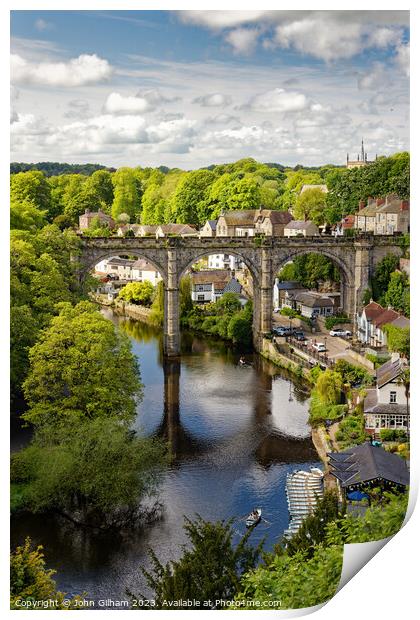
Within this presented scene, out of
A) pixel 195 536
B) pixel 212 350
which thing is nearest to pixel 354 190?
pixel 212 350

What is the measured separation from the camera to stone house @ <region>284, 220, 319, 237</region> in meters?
32.5

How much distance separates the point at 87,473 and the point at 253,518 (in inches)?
115

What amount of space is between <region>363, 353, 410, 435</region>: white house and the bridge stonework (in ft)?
30.5

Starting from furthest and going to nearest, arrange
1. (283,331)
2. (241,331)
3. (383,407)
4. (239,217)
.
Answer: (239,217), (241,331), (283,331), (383,407)

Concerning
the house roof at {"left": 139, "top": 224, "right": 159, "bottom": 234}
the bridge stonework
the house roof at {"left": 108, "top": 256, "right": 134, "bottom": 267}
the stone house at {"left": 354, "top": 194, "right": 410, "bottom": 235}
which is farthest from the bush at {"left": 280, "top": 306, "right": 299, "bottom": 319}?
the house roof at {"left": 108, "top": 256, "right": 134, "bottom": 267}

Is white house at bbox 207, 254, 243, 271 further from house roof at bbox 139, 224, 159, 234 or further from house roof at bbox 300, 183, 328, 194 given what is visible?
house roof at bbox 300, 183, 328, 194

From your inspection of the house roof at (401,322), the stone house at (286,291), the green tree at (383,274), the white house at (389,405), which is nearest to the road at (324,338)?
the stone house at (286,291)

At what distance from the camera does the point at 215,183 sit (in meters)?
35.6

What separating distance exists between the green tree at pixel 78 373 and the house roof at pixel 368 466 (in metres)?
4.27

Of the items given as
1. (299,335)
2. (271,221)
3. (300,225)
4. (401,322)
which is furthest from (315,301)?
(401,322)

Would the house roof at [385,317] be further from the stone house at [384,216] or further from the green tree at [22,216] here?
the green tree at [22,216]

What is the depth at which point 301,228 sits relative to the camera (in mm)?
32875

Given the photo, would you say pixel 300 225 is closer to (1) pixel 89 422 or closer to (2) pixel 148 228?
(2) pixel 148 228

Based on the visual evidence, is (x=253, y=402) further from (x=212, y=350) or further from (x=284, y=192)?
(x=284, y=192)
